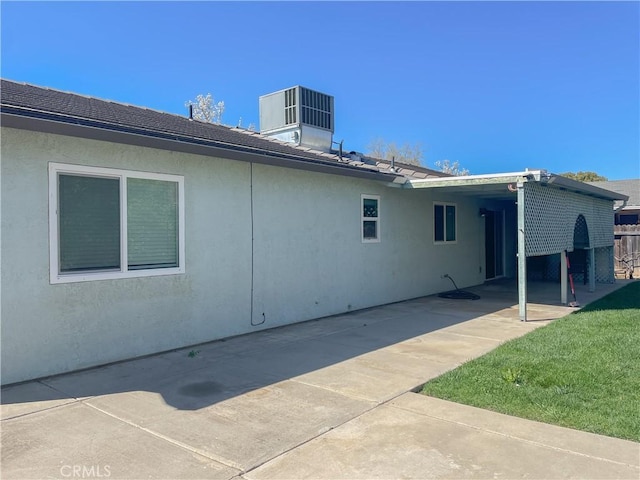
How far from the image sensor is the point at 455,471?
315 cm

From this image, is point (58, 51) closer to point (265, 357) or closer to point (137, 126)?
point (137, 126)

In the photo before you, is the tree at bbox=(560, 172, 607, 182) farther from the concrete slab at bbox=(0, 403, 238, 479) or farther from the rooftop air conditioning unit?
the concrete slab at bbox=(0, 403, 238, 479)

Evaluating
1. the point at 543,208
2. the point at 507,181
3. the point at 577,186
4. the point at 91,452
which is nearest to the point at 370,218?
the point at 507,181

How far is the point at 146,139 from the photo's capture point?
5.82 metres

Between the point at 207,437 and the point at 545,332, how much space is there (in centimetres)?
593

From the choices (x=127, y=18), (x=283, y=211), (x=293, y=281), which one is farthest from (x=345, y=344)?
(x=127, y=18)

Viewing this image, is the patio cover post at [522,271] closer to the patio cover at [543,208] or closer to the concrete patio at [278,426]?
the patio cover at [543,208]

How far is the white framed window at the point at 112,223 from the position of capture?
5473 mm

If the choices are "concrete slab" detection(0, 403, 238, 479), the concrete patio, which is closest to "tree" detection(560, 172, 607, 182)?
the concrete patio

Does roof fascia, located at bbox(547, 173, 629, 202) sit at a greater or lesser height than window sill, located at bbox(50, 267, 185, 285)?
greater

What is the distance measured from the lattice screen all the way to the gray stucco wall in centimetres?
314

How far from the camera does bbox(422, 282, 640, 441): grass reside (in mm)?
4059

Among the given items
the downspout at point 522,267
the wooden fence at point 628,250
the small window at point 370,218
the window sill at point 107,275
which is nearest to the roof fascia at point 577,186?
the downspout at point 522,267
